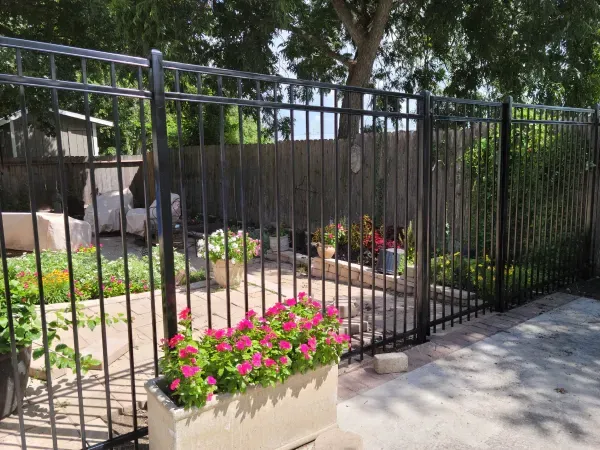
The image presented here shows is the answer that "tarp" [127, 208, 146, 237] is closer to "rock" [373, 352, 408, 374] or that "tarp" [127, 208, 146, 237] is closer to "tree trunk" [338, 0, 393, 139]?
"tree trunk" [338, 0, 393, 139]

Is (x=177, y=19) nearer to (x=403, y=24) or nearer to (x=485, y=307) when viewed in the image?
(x=403, y=24)

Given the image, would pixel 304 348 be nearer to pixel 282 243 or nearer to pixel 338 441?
pixel 338 441

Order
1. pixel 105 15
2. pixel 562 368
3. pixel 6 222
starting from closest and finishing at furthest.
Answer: pixel 562 368
pixel 6 222
pixel 105 15

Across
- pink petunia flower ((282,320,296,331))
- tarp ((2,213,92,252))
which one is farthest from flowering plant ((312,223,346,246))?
pink petunia flower ((282,320,296,331))

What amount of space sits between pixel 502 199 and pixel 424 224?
1.36 metres

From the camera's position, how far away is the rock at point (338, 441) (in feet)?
8.23

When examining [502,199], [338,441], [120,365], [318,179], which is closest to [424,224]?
[502,199]

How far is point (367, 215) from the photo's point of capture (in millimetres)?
8484

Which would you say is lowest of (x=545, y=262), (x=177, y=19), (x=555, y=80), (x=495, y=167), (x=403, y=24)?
(x=545, y=262)

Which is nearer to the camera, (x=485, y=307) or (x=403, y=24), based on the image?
(x=485, y=307)

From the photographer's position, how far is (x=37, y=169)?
13.2 m

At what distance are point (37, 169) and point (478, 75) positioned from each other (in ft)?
39.1

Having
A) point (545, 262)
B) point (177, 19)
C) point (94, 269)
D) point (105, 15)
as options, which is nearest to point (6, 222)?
point (94, 269)

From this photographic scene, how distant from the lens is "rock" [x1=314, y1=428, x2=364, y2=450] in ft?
8.23
